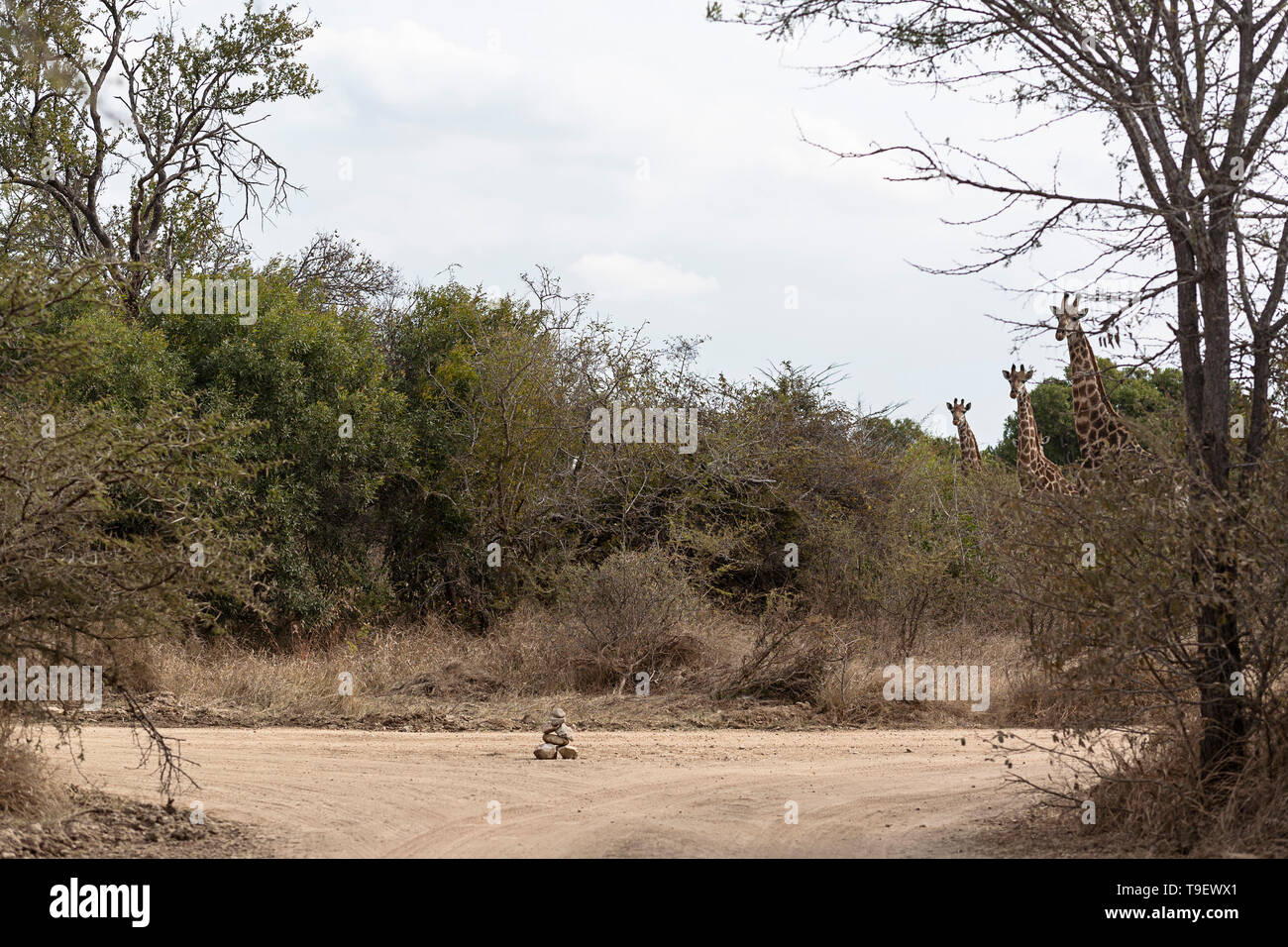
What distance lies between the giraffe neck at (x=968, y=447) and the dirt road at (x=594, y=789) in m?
9.16

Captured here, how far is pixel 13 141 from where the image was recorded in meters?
23.3

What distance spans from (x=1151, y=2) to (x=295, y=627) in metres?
13.9

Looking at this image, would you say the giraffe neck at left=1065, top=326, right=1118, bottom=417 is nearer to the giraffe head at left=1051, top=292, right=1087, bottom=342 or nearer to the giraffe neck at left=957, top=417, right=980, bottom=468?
the giraffe neck at left=957, top=417, right=980, bottom=468

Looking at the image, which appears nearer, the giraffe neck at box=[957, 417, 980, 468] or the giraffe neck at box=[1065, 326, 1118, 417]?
the giraffe neck at box=[1065, 326, 1118, 417]

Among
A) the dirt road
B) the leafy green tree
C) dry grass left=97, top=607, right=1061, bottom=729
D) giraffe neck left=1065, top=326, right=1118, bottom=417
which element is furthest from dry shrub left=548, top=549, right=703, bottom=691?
giraffe neck left=1065, top=326, right=1118, bottom=417

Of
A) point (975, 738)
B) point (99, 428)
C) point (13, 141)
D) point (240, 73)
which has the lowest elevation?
point (975, 738)

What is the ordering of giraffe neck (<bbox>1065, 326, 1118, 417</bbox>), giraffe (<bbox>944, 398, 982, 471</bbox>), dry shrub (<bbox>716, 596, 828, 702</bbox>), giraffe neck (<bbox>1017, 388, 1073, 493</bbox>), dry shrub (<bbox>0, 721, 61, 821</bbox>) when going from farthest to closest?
giraffe (<bbox>944, 398, 982, 471</bbox>) < giraffe neck (<bbox>1017, 388, 1073, 493</bbox>) < giraffe neck (<bbox>1065, 326, 1118, 417</bbox>) < dry shrub (<bbox>716, 596, 828, 702</bbox>) < dry shrub (<bbox>0, 721, 61, 821</bbox>)

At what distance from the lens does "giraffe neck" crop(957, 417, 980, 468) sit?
21047mm

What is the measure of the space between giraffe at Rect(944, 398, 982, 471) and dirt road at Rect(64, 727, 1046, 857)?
29.7 feet

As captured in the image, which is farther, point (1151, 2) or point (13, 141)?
point (13, 141)

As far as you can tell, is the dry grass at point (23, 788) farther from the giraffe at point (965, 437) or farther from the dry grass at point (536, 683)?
the giraffe at point (965, 437)

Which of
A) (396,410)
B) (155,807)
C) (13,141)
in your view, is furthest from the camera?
(13,141)
